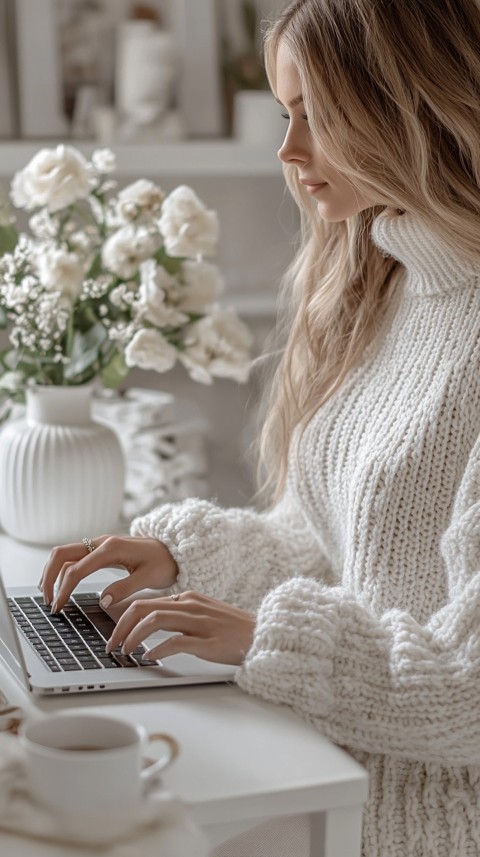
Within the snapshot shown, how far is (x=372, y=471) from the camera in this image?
1.20 metres

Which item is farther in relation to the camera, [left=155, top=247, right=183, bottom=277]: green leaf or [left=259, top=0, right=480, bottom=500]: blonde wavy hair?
[left=155, top=247, right=183, bottom=277]: green leaf

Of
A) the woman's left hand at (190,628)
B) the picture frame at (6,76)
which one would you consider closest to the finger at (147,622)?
the woman's left hand at (190,628)

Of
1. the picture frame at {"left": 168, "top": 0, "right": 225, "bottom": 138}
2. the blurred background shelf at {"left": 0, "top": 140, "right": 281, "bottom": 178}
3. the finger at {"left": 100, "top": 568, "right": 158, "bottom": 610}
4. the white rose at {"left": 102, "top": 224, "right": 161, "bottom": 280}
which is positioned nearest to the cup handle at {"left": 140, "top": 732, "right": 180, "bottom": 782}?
the finger at {"left": 100, "top": 568, "right": 158, "bottom": 610}

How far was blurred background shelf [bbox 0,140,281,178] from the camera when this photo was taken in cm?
209

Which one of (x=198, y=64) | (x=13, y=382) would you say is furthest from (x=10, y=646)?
(x=198, y=64)

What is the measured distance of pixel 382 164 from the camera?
3.90 ft

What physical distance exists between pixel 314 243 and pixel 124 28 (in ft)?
A: 3.15

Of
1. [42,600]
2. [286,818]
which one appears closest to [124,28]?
[42,600]

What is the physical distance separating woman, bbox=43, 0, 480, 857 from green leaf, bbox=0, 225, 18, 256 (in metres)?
0.41

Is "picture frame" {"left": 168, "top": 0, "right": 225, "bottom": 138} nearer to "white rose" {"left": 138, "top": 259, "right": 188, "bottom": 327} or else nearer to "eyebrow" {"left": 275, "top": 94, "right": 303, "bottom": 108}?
"white rose" {"left": 138, "top": 259, "right": 188, "bottom": 327}

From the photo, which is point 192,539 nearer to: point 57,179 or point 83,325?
point 83,325

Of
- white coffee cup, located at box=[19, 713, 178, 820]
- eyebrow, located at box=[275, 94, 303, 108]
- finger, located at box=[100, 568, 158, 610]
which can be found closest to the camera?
white coffee cup, located at box=[19, 713, 178, 820]

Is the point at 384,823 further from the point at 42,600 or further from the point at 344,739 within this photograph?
the point at 42,600

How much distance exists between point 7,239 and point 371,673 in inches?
35.0
